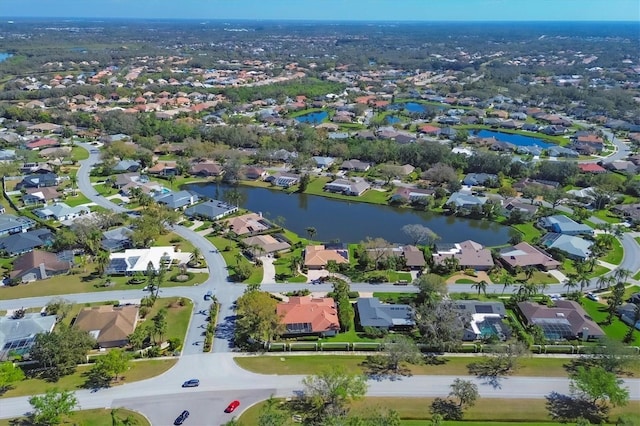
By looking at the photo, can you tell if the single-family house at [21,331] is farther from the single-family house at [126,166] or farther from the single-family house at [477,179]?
the single-family house at [477,179]

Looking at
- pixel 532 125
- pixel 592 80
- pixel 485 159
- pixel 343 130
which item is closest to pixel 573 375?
pixel 485 159

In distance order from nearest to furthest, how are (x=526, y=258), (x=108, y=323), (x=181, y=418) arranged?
(x=181, y=418)
(x=108, y=323)
(x=526, y=258)

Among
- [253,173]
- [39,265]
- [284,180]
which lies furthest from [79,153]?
[39,265]

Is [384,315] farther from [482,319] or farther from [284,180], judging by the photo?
[284,180]

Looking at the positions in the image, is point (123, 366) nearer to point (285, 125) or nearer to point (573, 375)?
point (573, 375)

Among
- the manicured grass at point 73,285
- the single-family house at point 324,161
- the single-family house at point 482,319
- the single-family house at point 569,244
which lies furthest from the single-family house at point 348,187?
the single-family house at point 482,319
